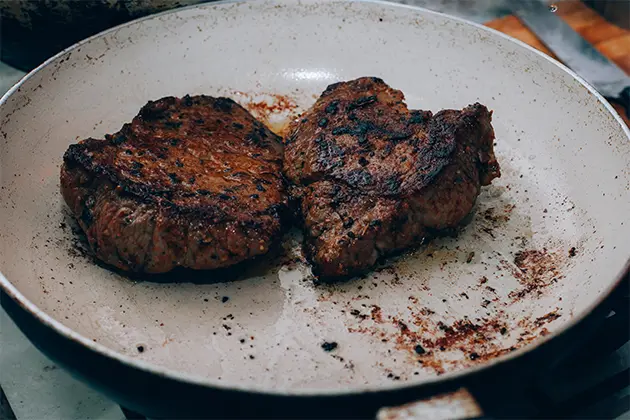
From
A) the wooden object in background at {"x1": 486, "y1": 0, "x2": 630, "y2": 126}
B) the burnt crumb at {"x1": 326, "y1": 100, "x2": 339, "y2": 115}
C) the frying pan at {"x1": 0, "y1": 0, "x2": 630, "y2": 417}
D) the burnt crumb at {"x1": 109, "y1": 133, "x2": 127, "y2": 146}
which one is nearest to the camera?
the frying pan at {"x1": 0, "y1": 0, "x2": 630, "y2": 417}

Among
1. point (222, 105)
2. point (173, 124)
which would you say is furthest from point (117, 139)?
point (222, 105)

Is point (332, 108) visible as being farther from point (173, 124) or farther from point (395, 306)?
point (395, 306)

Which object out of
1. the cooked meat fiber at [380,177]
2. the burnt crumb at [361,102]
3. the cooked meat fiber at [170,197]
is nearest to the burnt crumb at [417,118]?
the cooked meat fiber at [380,177]

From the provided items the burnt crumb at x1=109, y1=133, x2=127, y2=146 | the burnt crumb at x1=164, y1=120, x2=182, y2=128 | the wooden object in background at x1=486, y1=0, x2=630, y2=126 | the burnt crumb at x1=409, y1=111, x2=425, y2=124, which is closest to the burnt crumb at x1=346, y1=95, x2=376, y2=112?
the burnt crumb at x1=409, y1=111, x2=425, y2=124

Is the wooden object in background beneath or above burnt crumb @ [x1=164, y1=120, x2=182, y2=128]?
above

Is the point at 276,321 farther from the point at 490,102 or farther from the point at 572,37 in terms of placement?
the point at 572,37

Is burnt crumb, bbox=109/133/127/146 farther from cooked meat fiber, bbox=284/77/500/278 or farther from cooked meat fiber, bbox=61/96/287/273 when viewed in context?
cooked meat fiber, bbox=284/77/500/278

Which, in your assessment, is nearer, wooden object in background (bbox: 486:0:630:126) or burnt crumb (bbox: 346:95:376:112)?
A: burnt crumb (bbox: 346:95:376:112)

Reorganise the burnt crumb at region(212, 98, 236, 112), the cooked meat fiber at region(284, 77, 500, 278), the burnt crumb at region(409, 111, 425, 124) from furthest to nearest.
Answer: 1. the burnt crumb at region(212, 98, 236, 112)
2. the burnt crumb at region(409, 111, 425, 124)
3. the cooked meat fiber at region(284, 77, 500, 278)
